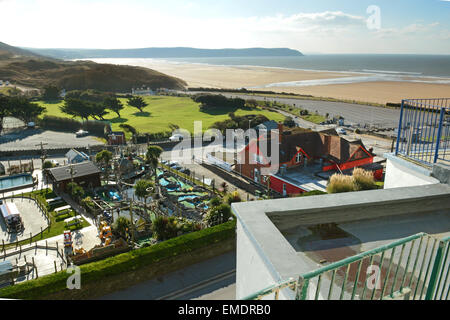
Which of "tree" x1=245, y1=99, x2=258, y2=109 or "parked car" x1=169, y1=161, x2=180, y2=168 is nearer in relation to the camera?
"parked car" x1=169, y1=161, x2=180, y2=168

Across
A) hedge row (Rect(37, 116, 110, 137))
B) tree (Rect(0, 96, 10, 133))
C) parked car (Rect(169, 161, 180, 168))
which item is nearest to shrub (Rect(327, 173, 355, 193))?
parked car (Rect(169, 161, 180, 168))

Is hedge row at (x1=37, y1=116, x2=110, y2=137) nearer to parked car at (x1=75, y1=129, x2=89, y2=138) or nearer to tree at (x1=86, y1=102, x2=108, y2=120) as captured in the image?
parked car at (x1=75, y1=129, x2=89, y2=138)

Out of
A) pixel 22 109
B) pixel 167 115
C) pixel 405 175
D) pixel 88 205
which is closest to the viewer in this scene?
pixel 405 175

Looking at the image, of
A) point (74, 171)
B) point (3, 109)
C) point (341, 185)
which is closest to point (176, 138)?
point (74, 171)

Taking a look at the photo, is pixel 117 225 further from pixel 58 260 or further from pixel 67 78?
pixel 67 78

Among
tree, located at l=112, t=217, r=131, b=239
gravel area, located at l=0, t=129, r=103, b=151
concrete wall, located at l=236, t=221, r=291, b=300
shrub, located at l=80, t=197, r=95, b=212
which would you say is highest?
concrete wall, located at l=236, t=221, r=291, b=300

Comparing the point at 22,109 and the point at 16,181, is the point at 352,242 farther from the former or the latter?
the point at 22,109

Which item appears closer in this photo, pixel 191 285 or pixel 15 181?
pixel 191 285

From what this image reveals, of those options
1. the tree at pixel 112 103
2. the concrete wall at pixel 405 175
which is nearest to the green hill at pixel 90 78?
the tree at pixel 112 103
